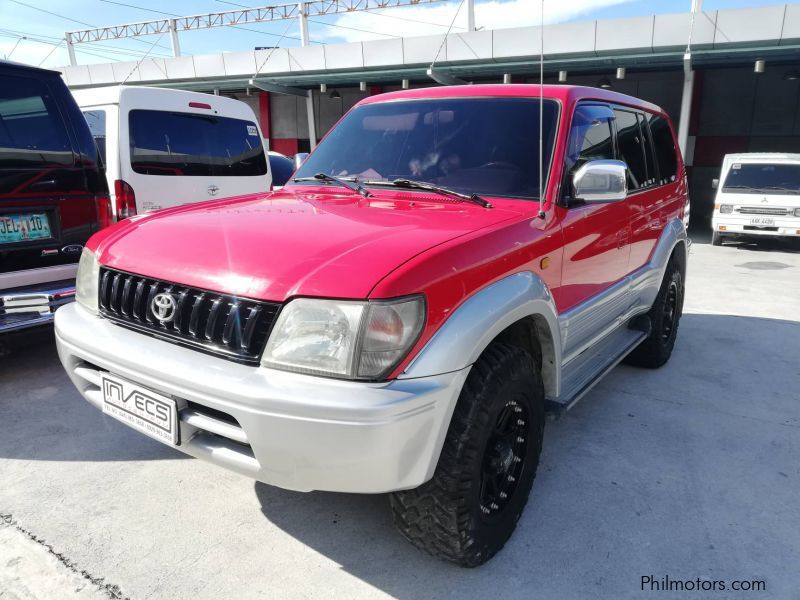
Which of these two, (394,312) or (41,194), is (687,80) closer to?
(41,194)

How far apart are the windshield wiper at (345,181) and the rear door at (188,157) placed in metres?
2.51

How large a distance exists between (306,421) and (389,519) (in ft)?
3.38

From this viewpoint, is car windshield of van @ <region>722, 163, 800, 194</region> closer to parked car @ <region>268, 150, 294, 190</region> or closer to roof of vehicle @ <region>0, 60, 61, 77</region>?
parked car @ <region>268, 150, 294, 190</region>

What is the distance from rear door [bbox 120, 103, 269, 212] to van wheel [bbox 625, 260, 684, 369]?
4.15 metres

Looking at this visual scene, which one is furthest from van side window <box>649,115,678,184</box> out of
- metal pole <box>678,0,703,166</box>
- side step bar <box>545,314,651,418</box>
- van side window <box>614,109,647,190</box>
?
metal pole <box>678,0,703,166</box>

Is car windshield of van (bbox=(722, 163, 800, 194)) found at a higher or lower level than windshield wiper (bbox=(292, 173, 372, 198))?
lower

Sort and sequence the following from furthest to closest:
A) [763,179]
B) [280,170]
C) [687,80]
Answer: [687,80] < [763,179] < [280,170]

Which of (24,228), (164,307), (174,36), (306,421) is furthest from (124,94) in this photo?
(174,36)

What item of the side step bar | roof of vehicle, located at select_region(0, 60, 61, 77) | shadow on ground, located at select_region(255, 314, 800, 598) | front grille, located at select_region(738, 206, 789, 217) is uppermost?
roof of vehicle, located at select_region(0, 60, 61, 77)

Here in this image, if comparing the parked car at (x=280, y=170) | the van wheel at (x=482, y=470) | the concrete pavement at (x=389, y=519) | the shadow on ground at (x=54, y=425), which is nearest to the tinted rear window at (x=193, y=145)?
the parked car at (x=280, y=170)

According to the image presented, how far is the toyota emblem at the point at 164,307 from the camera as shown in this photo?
2027 millimetres

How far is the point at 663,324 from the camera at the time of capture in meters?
4.29

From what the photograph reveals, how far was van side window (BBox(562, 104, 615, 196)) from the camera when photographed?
272 cm

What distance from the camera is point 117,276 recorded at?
2262 mm
